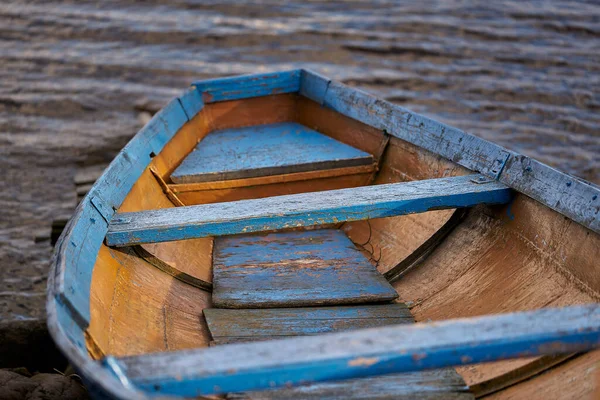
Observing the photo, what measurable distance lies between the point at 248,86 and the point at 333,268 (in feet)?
6.85

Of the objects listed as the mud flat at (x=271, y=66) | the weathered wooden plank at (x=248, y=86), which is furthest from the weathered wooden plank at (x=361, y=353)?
the mud flat at (x=271, y=66)

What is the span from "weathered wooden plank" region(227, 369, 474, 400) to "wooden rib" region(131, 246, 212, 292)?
3.27 feet

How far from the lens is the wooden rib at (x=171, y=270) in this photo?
2.84 m

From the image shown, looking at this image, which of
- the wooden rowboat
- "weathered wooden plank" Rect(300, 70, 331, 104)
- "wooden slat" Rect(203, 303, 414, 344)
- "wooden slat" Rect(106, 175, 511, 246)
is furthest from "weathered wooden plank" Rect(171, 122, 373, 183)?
"wooden slat" Rect(203, 303, 414, 344)

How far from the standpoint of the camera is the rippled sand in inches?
278

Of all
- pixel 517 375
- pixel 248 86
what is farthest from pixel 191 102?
pixel 517 375

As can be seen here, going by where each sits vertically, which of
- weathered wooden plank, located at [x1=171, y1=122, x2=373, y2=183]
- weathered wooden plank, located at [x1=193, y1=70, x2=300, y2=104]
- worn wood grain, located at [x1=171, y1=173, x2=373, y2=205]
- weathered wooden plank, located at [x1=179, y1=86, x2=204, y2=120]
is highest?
weathered wooden plank, located at [x1=193, y1=70, x2=300, y2=104]

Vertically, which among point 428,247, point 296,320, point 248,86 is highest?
point 248,86

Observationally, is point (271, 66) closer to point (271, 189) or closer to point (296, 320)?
point (271, 189)

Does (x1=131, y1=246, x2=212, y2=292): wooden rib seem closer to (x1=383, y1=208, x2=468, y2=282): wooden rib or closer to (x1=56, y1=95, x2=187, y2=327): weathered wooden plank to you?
(x1=56, y1=95, x2=187, y2=327): weathered wooden plank

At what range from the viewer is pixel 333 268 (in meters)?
3.18

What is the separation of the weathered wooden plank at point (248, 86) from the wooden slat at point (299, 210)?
2084 mm

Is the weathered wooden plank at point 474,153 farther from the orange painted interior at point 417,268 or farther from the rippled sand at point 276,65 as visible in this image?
the rippled sand at point 276,65

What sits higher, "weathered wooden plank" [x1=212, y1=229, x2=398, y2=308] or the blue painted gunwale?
the blue painted gunwale
